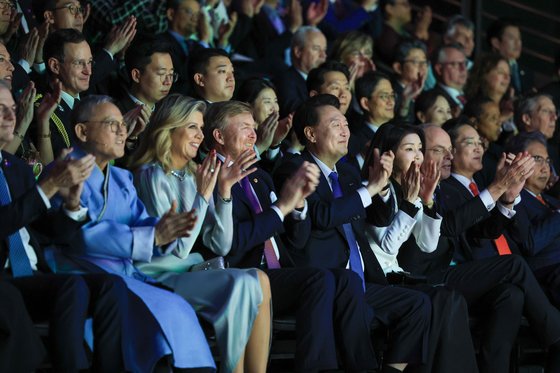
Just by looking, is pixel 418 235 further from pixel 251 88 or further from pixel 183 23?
pixel 183 23

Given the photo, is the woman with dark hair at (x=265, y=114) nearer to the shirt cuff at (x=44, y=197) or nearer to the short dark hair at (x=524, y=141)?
the short dark hair at (x=524, y=141)

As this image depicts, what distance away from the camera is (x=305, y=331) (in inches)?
179

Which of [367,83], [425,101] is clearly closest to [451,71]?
[425,101]

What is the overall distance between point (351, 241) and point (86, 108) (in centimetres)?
139

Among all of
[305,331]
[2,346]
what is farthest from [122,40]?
[2,346]

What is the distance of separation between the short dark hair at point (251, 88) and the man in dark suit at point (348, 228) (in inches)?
22.7

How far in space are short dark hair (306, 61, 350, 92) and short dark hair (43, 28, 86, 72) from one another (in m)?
1.49

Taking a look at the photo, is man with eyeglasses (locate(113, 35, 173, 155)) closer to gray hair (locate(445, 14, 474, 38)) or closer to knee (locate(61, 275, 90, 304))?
knee (locate(61, 275, 90, 304))

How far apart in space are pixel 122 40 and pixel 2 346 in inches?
108

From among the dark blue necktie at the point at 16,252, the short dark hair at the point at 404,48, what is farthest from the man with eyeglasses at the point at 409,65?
the dark blue necktie at the point at 16,252

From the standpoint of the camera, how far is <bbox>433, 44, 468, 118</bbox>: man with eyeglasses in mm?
8078

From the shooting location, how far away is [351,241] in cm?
521

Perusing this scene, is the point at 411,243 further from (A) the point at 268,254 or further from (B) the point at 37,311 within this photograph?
(B) the point at 37,311

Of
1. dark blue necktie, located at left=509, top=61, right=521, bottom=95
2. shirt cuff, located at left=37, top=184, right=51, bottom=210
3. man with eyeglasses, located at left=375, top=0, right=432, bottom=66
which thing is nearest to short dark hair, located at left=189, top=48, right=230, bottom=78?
shirt cuff, located at left=37, top=184, right=51, bottom=210
